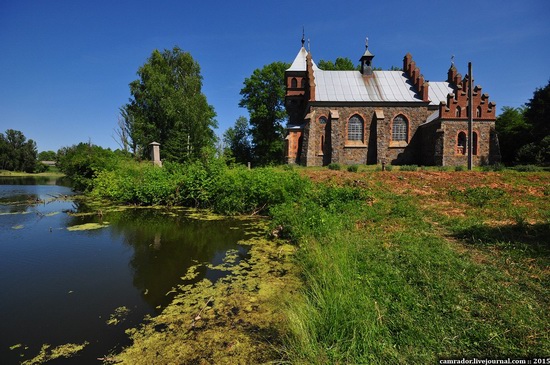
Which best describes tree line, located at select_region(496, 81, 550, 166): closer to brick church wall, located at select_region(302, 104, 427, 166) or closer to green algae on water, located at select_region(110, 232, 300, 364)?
brick church wall, located at select_region(302, 104, 427, 166)

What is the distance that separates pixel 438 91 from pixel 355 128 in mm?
9993

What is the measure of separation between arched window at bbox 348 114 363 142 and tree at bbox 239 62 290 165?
1530cm

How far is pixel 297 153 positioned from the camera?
2953 cm

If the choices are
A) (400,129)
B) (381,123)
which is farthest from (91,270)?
(400,129)

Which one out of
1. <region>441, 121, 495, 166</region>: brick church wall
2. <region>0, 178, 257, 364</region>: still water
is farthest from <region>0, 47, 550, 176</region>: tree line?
<region>0, 178, 257, 364</region>: still water

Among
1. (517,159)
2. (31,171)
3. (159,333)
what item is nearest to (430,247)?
(159,333)

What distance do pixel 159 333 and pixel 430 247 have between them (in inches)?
224

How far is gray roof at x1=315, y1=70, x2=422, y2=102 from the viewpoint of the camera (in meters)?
27.3

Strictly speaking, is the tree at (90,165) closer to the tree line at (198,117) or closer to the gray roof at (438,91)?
the tree line at (198,117)

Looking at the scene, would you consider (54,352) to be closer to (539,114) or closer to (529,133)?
(529,133)

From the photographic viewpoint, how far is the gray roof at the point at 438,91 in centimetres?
2766

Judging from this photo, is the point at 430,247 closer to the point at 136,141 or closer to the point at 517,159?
the point at 517,159

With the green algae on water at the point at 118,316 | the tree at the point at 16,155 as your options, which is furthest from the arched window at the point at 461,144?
the tree at the point at 16,155

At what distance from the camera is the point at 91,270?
6.26 m
